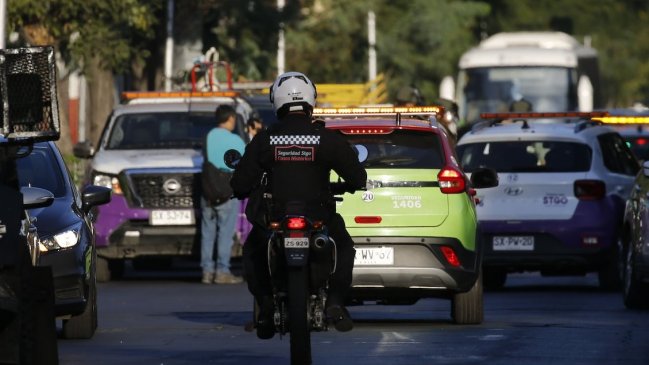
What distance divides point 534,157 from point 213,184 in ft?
11.7

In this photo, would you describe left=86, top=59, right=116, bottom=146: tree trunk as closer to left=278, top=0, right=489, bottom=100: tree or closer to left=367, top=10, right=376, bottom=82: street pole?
left=278, top=0, right=489, bottom=100: tree

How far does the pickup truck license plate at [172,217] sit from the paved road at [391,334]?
190cm

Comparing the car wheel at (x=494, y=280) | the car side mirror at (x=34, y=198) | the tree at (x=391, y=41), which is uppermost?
the car side mirror at (x=34, y=198)

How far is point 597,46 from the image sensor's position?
368 ft

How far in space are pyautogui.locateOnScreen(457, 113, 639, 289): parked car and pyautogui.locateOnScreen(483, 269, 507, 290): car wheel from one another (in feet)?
1.93

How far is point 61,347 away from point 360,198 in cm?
259

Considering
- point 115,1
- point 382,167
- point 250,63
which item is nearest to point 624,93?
point 250,63

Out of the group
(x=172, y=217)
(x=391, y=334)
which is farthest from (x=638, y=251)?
(x=172, y=217)

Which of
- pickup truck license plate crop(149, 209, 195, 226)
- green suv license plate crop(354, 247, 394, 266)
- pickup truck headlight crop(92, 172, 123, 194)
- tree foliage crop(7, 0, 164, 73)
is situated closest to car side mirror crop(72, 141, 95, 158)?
pickup truck headlight crop(92, 172, 123, 194)

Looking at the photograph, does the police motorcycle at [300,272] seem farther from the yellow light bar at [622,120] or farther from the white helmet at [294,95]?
the yellow light bar at [622,120]

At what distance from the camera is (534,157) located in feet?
68.2

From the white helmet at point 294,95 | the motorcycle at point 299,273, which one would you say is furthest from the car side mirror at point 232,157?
the motorcycle at point 299,273

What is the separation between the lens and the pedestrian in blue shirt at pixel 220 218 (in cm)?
2223

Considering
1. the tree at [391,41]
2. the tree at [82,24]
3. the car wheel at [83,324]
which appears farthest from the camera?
the tree at [391,41]
